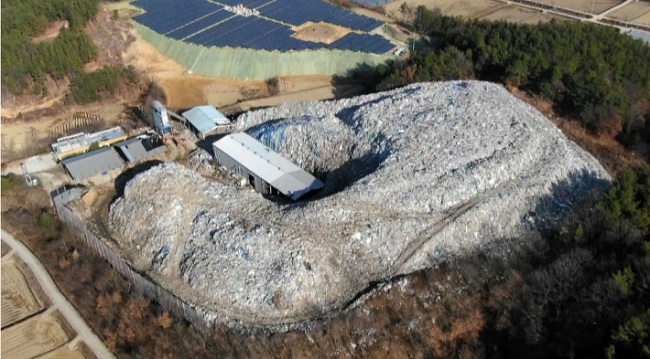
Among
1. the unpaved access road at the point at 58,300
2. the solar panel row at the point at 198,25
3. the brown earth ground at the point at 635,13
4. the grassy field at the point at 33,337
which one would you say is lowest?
the brown earth ground at the point at 635,13

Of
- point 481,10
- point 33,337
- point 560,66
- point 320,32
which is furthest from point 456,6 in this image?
point 33,337

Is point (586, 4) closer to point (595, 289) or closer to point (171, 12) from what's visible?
point (171, 12)

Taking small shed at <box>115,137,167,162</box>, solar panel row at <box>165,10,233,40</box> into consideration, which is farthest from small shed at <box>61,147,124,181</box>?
solar panel row at <box>165,10,233,40</box>

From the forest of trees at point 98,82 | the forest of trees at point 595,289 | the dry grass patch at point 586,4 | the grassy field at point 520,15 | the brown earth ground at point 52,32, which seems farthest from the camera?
the dry grass patch at point 586,4

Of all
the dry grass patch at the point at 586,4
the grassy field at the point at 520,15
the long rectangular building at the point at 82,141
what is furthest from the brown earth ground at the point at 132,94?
the dry grass patch at the point at 586,4

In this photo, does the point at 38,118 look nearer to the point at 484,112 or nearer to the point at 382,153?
the point at 382,153

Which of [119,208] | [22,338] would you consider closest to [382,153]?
[119,208]

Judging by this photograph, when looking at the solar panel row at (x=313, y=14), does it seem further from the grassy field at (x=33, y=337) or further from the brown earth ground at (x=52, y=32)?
the grassy field at (x=33, y=337)
